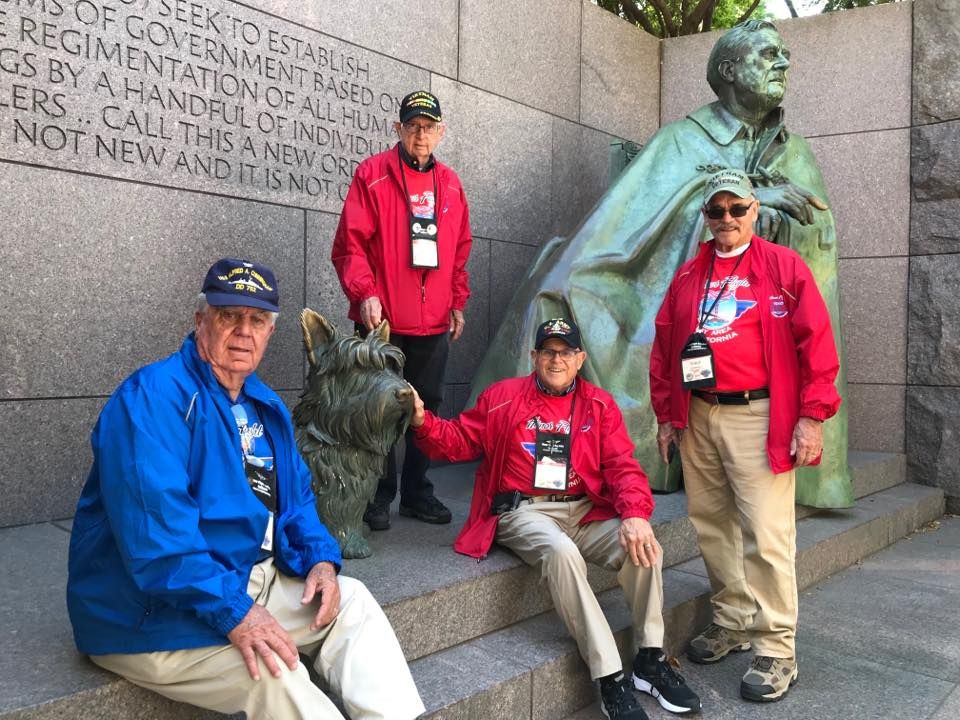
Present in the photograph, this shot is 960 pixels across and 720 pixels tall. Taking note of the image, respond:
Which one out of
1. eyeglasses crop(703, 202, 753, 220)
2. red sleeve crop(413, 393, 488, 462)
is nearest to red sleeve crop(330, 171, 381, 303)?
red sleeve crop(413, 393, 488, 462)

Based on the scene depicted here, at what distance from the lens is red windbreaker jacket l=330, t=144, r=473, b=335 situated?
12.7ft

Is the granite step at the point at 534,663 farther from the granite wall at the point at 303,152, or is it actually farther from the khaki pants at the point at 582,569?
the granite wall at the point at 303,152

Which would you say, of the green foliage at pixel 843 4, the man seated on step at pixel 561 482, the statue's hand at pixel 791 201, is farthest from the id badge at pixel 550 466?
the green foliage at pixel 843 4

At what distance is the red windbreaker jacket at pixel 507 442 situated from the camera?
3.48m

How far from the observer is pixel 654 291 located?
5.33 m

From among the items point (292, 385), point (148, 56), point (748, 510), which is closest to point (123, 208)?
point (148, 56)

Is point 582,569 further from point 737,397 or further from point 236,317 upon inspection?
point 236,317

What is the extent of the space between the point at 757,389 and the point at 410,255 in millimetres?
1627

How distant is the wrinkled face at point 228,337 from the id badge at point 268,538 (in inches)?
16.4

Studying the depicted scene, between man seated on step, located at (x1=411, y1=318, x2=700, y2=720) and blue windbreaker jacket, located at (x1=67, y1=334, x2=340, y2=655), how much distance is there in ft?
3.72

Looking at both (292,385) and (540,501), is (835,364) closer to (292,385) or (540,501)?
(540,501)

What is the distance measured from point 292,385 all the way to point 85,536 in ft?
9.99

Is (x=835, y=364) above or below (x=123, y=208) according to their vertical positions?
below

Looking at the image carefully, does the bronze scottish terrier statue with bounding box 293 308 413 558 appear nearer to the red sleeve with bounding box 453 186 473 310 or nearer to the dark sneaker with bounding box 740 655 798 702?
the red sleeve with bounding box 453 186 473 310
